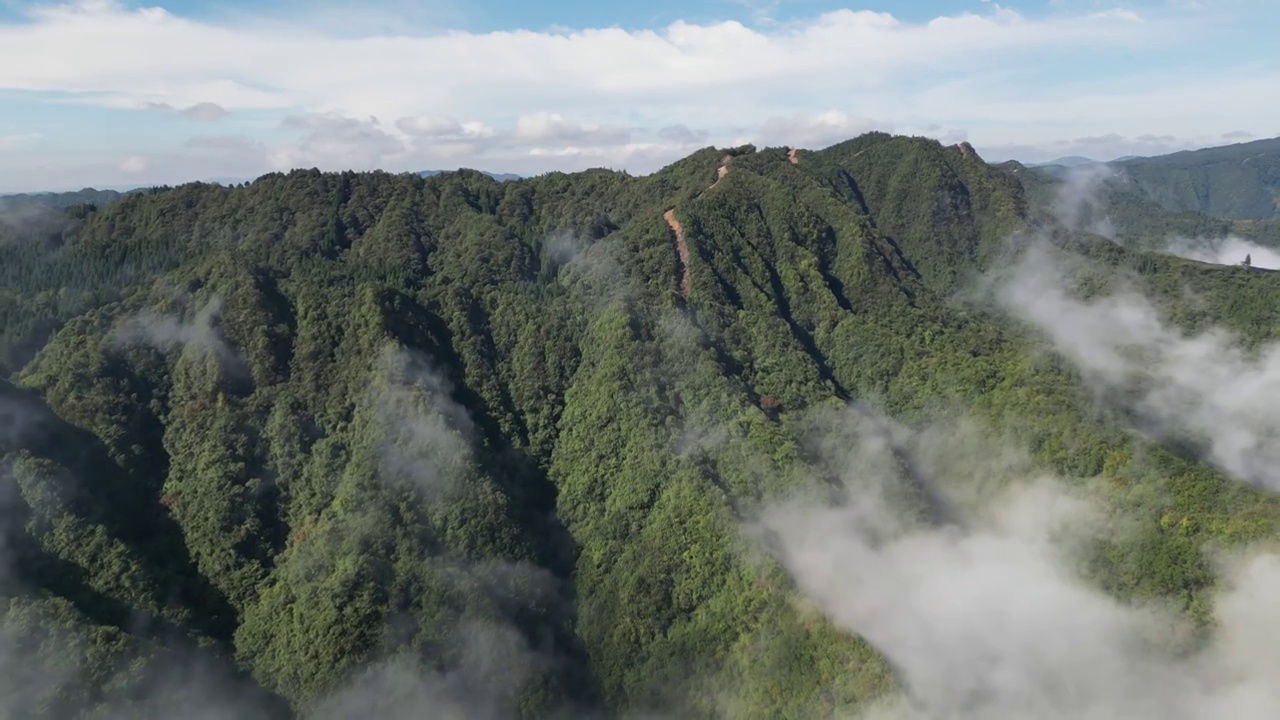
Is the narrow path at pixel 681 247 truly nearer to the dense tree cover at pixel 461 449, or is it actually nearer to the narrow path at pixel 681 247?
the narrow path at pixel 681 247

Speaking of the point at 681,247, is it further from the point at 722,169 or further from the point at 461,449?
the point at 461,449

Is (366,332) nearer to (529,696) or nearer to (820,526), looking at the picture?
(529,696)

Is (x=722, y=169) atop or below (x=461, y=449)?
atop

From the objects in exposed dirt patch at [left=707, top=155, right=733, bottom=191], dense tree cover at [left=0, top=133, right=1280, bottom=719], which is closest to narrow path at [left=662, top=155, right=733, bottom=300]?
dense tree cover at [left=0, top=133, right=1280, bottom=719]

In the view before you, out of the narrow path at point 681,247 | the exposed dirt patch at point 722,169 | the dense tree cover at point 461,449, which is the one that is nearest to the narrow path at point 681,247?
the narrow path at point 681,247

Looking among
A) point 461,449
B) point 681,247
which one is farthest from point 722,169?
point 461,449

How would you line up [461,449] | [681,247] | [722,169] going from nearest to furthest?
[461,449]
[681,247]
[722,169]
